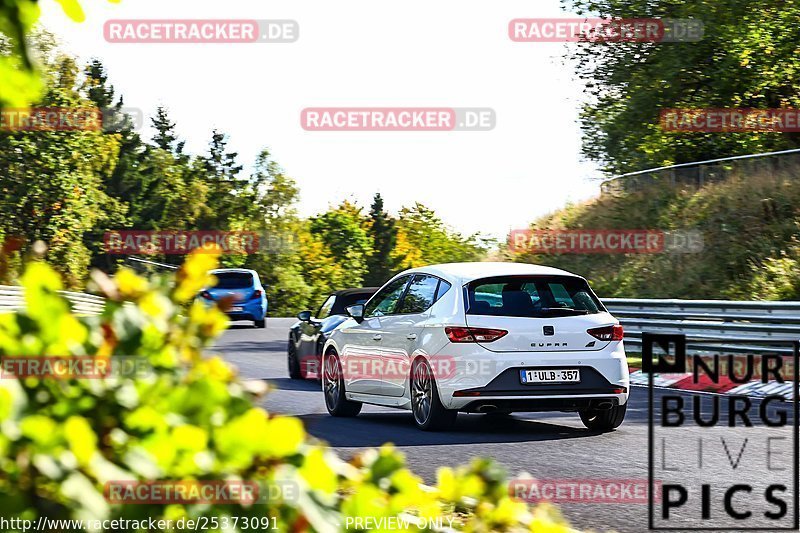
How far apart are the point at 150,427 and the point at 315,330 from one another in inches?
587

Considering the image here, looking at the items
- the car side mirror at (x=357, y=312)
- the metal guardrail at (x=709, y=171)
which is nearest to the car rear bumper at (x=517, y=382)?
the car side mirror at (x=357, y=312)

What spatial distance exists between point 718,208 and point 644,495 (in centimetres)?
2301

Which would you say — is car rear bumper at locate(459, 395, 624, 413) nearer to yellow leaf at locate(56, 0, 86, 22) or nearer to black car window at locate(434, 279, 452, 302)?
black car window at locate(434, 279, 452, 302)

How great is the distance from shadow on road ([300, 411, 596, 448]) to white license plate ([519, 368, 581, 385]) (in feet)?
1.81

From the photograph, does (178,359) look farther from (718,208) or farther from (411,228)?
(411,228)

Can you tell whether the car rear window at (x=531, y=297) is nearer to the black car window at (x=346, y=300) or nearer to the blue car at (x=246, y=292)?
the black car window at (x=346, y=300)

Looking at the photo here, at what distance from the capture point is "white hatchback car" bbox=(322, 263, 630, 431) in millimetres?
11156

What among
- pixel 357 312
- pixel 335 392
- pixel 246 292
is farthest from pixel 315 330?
pixel 246 292

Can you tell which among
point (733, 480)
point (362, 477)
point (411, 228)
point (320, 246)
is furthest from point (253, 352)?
point (411, 228)

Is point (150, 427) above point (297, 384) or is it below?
above

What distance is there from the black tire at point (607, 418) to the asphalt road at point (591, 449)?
0.15 metres

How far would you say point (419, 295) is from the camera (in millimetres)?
12312

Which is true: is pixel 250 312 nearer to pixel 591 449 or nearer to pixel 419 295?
pixel 419 295

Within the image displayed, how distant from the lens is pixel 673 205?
3195 centimetres
